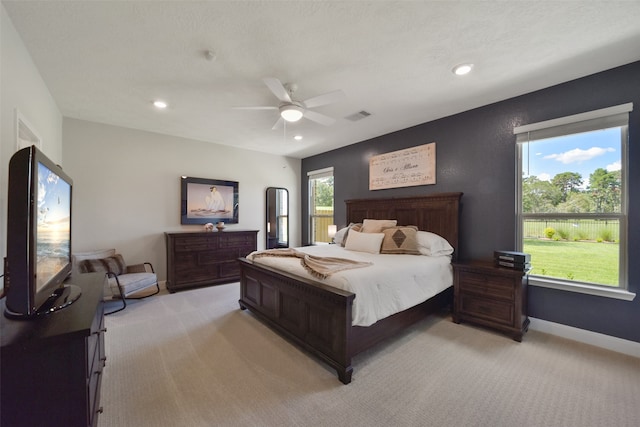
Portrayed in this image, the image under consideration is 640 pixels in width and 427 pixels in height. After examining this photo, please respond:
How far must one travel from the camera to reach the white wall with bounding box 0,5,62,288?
1712mm

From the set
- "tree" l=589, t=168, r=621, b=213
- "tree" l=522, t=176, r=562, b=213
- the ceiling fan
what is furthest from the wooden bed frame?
the ceiling fan

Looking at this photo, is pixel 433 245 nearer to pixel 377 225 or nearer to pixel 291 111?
pixel 377 225

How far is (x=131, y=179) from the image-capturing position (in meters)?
4.17

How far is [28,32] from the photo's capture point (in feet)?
6.46

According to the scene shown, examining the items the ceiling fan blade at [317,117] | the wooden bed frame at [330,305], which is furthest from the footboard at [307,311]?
the ceiling fan blade at [317,117]

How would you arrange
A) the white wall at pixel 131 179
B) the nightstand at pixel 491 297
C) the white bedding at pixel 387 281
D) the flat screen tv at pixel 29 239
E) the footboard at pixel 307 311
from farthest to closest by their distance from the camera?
the white wall at pixel 131 179 → the nightstand at pixel 491 297 → the white bedding at pixel 387 281 → the footboard at pixel 307 311 → the flat screen tv at pixel 29 239

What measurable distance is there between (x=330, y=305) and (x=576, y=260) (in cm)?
277

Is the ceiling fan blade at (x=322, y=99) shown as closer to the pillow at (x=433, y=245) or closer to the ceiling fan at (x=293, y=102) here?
the ceiling fan at (x=293, y=102)

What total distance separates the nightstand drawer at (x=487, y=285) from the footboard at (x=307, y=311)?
175cm

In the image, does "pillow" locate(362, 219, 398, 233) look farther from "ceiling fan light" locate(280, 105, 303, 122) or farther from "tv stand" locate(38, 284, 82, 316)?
"tv stand" locate(38, 284, 82, 316)

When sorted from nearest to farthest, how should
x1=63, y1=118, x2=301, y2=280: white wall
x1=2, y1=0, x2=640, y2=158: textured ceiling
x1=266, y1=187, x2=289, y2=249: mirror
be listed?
x1=2, y1=0, x2=640, y2=158: textured ceiling < x1=63, y1=118, x2=301, y2=280: white wall < x1=266, y1=187, x2=289, y2=249: mirror

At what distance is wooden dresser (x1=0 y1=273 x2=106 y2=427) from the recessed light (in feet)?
10.8

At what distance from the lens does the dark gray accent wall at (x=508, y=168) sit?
2.38 metres

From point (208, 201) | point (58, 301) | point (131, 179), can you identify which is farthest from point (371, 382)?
point (131, 179)
